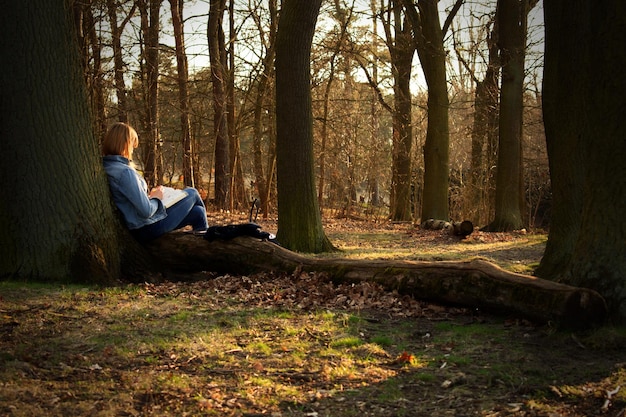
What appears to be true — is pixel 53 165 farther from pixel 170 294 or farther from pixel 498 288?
pixel 498 288

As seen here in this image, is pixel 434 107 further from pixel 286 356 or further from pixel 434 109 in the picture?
pixel 286 356

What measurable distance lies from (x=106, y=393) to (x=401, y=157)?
60.8 ft

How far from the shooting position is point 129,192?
7301mm

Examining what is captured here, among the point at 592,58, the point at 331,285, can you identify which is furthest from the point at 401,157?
the point at 592,58

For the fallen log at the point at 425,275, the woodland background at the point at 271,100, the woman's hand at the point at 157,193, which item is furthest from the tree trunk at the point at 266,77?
the fallen log at the point at 425,275

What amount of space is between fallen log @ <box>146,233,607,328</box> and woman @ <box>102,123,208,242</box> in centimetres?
21

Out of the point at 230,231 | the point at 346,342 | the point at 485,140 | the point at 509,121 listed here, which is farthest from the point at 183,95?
the point at 346,342

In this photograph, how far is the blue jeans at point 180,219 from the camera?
7750 millimetres

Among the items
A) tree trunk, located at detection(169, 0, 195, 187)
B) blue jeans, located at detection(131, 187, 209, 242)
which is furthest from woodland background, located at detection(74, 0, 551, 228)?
blue jeans, located at detection(131, 187, 209, 242)

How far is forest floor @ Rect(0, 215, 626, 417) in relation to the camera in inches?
153

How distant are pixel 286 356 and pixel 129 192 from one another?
11.0 ft

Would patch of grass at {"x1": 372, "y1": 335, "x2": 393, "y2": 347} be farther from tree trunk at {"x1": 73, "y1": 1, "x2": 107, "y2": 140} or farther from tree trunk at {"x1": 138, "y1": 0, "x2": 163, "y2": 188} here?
tree trunk at {"x1": 138, "y1": 0, "x2": 163, "y2": 188}

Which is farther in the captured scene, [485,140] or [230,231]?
[485,140]

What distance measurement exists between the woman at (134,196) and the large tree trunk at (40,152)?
692 millimetres
